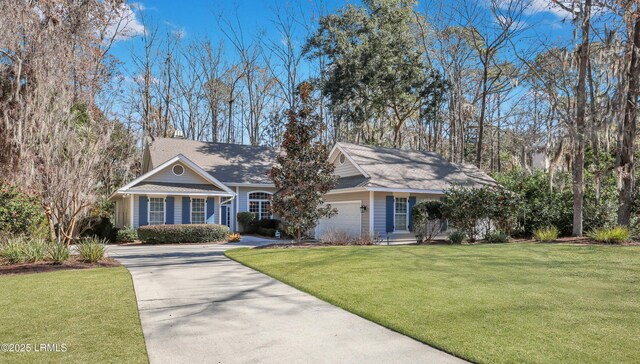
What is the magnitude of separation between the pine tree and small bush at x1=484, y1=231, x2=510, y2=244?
6.66 meters

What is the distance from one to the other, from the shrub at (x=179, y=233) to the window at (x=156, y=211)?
145 centimetres

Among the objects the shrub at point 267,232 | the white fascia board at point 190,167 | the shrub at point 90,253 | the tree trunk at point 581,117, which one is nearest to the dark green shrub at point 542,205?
the tree trunk at point 581,117

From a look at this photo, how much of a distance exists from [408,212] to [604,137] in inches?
323

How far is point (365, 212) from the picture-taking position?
1892 cm

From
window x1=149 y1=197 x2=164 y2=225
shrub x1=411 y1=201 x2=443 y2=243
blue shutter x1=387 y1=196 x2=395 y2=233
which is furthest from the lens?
window x1=149 y1=197 x2=164 y2=225

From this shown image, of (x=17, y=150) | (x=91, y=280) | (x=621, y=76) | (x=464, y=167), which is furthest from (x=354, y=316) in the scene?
(x=464, y=167)

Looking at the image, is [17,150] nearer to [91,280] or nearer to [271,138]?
[91,280]

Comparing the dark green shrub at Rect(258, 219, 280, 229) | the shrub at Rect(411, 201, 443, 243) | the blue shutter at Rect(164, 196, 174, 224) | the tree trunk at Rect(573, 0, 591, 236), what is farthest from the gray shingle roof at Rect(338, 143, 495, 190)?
the blue shutter at Rect(164, 196, 174, 224)

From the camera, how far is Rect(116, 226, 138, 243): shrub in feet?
65.7

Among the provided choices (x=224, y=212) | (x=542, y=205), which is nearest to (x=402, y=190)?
(x=542, y=205)

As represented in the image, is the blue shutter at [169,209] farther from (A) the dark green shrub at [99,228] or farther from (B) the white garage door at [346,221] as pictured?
(B) the white garage door at [346,221]

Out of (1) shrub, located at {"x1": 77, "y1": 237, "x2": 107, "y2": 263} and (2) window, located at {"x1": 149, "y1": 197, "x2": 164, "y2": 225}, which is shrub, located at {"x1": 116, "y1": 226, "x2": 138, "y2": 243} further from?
(1) shrub, located at {"x1": 77, "y1": 237, "x2": 107, "y2": 263}

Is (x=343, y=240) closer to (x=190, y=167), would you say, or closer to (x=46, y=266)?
(x=46, y=266)

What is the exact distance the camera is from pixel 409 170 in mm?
21516
